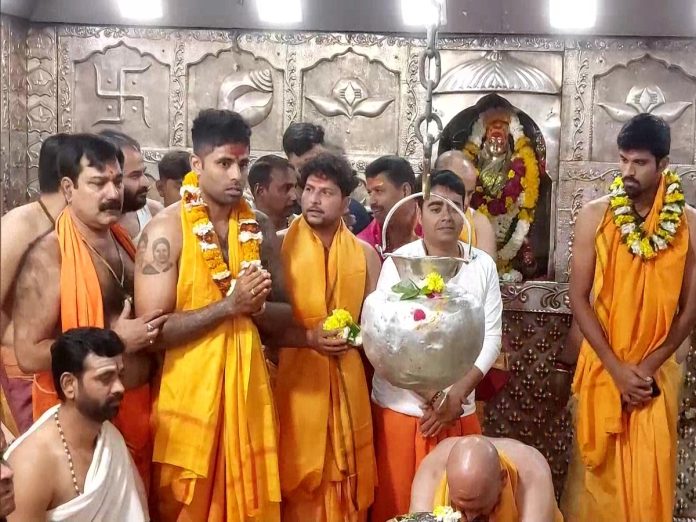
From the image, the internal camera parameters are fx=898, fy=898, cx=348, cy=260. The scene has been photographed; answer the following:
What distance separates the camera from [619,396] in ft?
11.5

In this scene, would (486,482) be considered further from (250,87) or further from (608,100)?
(250,87)

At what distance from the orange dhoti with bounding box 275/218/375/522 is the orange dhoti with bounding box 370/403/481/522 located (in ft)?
0.28

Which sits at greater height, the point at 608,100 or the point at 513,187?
the point at 608,100

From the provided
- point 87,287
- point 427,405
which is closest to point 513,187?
point 427,405

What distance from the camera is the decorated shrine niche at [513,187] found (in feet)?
17.1

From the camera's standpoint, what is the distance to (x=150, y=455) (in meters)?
3.01

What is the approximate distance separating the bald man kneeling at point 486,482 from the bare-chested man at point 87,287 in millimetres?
953

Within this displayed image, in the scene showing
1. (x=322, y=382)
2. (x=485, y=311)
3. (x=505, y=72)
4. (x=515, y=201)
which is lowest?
(x=322, y=382)

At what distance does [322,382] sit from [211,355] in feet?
1.52

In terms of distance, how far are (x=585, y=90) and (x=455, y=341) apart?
3.43 metres

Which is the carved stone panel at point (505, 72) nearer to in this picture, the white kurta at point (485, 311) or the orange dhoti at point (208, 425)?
the white kurta at point (485, 311)

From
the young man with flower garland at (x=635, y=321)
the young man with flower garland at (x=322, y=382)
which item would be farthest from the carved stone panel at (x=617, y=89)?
the young man with flower garland at (x=322, y=382)

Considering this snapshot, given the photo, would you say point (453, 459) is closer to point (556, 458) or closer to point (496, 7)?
point (556, 458)

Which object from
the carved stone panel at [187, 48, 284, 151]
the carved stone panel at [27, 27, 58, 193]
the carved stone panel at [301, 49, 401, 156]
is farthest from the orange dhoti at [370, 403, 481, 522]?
the carved stone panel at [27, 27, 58, 193]
